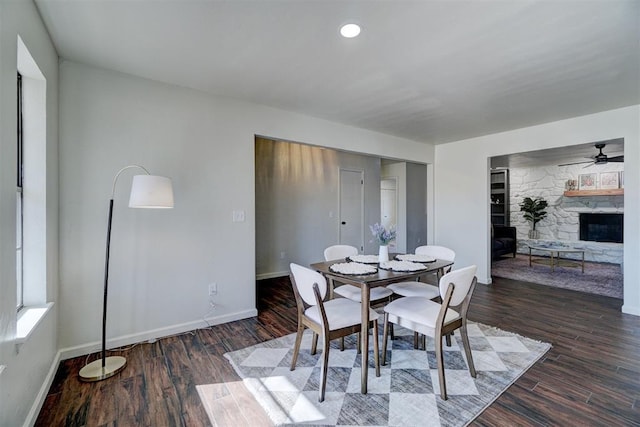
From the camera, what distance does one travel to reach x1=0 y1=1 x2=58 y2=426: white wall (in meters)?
1.31

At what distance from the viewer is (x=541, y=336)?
2812mm

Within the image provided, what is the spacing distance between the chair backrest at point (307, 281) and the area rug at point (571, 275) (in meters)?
4.60

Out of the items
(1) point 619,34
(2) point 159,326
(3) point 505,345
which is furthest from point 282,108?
(3) point 505,345

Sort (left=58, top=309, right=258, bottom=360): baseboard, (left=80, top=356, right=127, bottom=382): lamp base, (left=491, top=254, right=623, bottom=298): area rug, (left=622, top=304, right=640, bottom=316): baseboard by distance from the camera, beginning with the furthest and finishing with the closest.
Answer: (left=491, top=254, right=623, bottom=298): area rug
(left=622, top=304, right=640, bottom=316): baseboard
(left=58, top=309, right=258, bottom=360): baseboard
(left=80, top=356, right=127, bottom=382): lamp base

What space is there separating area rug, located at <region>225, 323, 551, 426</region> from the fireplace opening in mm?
5848

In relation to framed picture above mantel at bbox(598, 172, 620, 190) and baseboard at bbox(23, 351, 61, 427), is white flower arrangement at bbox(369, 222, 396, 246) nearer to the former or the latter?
baseboard at bbox(23, 351, 61, 427)

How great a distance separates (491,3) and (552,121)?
3222mm

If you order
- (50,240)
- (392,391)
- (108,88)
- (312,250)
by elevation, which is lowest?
(392,391)

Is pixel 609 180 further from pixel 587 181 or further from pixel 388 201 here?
pixel 388 201

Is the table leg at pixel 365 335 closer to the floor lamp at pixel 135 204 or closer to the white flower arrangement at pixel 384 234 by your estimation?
the white flower arrangement at pixel 384 234

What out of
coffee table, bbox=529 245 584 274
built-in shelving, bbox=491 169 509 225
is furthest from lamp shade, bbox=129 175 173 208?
built-in shelving, bbox=491 169 509 225

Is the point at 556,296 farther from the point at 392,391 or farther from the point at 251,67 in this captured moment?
the point at 251,67

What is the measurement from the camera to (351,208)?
617 centimetres

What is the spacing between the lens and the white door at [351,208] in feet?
19.9
